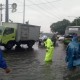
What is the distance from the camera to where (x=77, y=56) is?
13.4 metres

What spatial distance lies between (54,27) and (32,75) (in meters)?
120

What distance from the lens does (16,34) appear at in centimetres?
3256

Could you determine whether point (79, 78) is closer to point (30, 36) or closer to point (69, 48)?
point (69, 48)

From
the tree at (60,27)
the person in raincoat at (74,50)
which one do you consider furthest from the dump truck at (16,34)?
the tree at (60,27)

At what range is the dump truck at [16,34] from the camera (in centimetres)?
3133

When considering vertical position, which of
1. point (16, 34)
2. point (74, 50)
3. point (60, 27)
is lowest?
point (60, 27)

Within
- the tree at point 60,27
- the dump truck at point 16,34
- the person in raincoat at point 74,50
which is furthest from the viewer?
the tree at point 60,27

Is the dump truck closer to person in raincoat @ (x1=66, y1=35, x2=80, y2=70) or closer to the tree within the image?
person in raincoat @ (x1=66, y1=35, x2=80, y2=70)

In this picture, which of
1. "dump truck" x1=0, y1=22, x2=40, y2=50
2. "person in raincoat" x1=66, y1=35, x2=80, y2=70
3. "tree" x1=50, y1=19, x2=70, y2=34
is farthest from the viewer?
"tree" x1=50, y1=19, x2=70, y2=34

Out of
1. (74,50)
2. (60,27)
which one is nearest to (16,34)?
(74,50)

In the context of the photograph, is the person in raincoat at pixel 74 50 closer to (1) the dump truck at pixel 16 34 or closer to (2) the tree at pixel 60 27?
(1) the dump truck at pixel 16 34

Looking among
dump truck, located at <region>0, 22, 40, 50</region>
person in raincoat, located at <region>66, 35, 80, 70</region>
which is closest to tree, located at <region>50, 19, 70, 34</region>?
dump truck, located at <region>0, 22, 40, 50</region>

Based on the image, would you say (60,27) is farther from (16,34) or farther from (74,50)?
(74,50)

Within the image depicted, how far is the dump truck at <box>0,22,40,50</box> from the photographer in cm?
3133
